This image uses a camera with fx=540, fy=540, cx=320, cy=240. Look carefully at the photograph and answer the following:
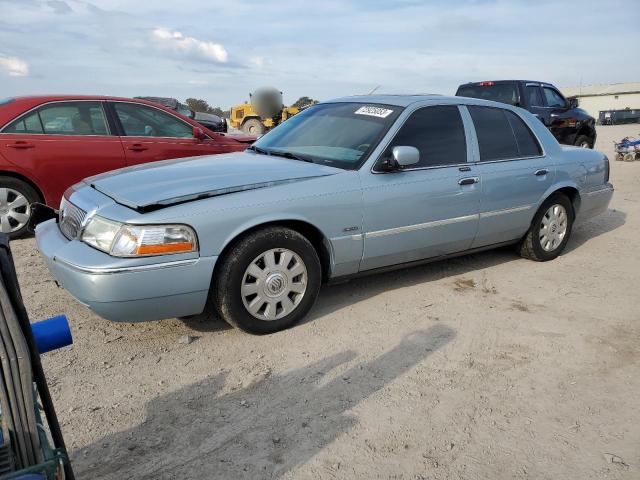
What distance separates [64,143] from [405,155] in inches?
160

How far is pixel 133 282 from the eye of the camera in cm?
302

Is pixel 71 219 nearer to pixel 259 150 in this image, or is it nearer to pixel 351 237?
pixel 259 150

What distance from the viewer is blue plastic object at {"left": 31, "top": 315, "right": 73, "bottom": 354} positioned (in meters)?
1.52

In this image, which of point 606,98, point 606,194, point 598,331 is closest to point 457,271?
point 598,331

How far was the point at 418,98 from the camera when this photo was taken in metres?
4.52

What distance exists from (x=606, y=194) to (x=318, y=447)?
491cm

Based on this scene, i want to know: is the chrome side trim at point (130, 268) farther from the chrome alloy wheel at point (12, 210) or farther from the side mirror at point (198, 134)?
the side mirror at point (198, 134)

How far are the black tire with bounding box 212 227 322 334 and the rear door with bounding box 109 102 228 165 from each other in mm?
3513

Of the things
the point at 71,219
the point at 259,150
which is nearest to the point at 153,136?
the point at 259,150

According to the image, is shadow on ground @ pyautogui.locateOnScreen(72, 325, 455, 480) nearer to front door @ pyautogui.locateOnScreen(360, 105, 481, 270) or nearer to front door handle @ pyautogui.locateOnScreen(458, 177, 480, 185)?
front door @ pyautogui.locateOnScreen(360, 105, 481, 270)

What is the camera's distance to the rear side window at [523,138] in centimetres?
504

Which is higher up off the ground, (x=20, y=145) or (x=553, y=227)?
(x=20, y=145)

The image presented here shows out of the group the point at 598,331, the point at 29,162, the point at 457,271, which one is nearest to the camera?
the point at 598,331

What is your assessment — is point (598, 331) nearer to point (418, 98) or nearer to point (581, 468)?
point (581, 468)
